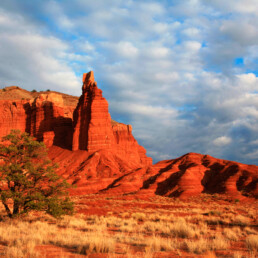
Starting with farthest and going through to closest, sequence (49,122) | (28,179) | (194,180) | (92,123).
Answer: (49,122) < (92,123) < (194,180) < (28,179)

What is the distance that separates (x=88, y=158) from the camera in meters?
63.5

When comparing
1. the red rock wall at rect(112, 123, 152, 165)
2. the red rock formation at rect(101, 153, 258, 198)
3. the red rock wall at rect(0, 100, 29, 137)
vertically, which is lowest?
the red rock formation at rect(101, 153, 258, 198)

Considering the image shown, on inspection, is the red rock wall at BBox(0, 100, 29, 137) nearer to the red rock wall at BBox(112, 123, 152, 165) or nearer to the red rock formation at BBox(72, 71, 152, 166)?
the red rock formation at BBox(72, 71, 152, 166)

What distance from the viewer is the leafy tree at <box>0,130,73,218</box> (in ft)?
56.3

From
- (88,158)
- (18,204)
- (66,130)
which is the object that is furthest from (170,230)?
(66,130)

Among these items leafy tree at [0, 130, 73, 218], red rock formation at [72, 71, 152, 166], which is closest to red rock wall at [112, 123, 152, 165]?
red rock formation at [72, 71, 152, 166]

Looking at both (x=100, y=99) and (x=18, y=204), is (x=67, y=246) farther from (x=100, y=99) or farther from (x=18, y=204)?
(x=100, y=99)

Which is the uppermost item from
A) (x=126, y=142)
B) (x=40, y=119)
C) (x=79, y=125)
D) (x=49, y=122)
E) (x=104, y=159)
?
(x=40, y=119)

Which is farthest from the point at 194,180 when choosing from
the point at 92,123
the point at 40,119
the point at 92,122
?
the point at 40,119

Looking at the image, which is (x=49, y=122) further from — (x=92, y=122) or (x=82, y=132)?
(x=92, y=122)

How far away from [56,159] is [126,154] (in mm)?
23562

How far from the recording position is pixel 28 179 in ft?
61.1

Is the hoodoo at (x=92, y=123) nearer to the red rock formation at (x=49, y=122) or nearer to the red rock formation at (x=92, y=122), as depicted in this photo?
the red rock formation at (x=92, y=122)

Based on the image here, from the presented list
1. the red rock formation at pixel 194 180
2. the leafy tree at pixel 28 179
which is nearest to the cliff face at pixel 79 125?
the red rock formation at pixel 194 180
